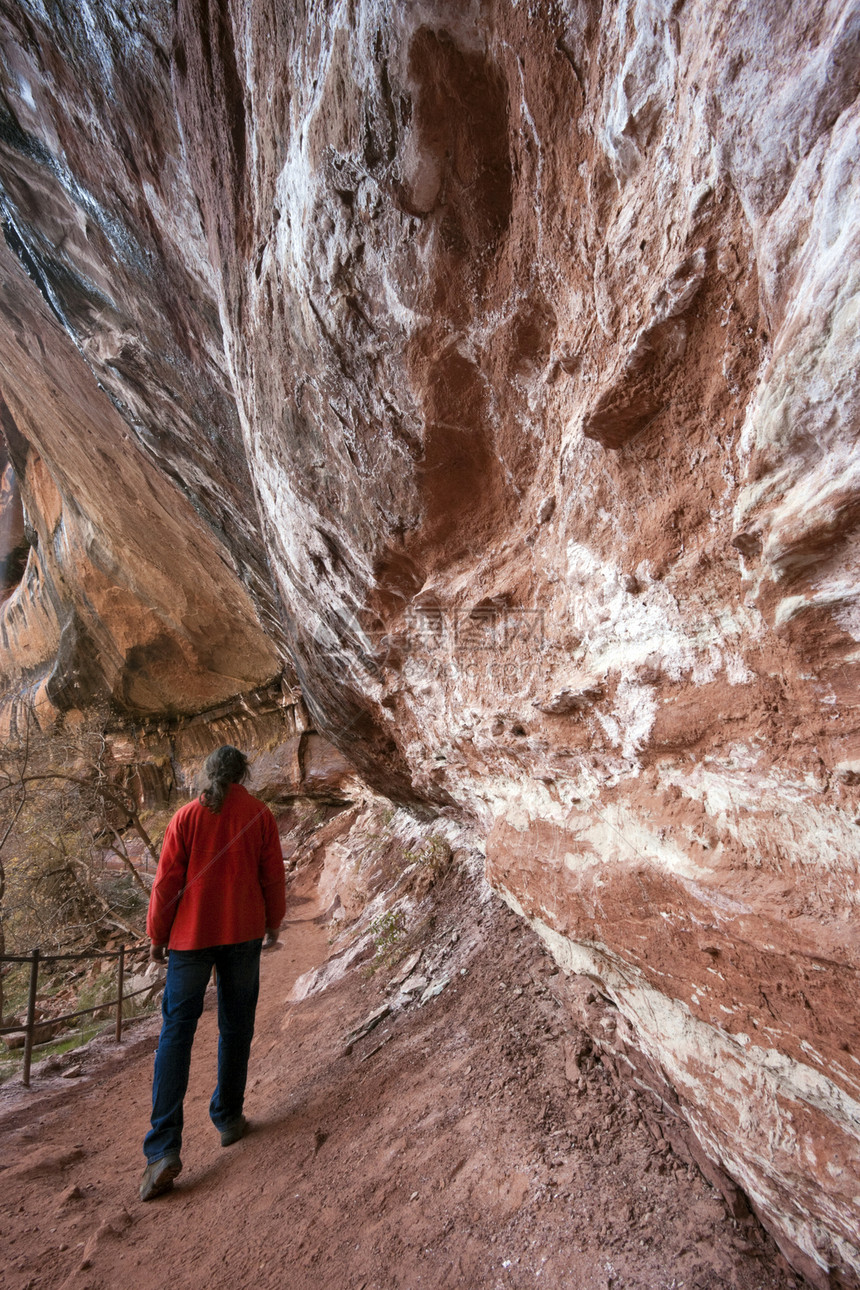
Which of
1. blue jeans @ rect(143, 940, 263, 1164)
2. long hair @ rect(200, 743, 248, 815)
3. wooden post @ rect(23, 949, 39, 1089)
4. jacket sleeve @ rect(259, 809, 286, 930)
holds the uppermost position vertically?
long hair @ rect(200, 743, 248, 815)

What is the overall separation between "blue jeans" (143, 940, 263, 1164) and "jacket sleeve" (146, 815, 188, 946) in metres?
0.11

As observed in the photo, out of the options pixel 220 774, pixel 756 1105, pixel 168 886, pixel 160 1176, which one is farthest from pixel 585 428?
pixel 160 1176

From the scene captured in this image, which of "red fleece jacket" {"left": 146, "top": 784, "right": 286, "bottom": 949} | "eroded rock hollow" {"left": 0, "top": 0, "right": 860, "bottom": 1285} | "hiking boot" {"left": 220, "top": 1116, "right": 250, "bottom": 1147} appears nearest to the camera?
"eroded rock hollow" {"left": 0, "top": 0, "right": 860, "bottom": 1285}

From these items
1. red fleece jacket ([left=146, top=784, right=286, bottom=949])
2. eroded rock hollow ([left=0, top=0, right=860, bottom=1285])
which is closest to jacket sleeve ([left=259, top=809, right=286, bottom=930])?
red fleece jacket ([left=146, top=784, right=286, bottom=949])

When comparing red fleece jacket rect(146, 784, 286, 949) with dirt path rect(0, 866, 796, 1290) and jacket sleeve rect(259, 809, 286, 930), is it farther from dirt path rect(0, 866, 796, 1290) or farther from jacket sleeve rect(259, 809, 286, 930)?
dirt path rect(0, 866, 796, 1290)

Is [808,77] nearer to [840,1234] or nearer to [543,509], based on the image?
[543,509]

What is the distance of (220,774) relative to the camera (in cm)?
288

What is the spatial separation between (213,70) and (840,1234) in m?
5.17

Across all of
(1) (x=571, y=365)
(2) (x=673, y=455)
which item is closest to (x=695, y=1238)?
(2) (x=673, y=455)

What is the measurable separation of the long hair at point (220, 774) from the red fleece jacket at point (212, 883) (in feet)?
0.11

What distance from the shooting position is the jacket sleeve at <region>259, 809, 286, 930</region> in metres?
2.92

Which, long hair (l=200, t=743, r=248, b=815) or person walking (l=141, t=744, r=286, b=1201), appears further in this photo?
long hair (l=200, t=743, r=248, b=815)

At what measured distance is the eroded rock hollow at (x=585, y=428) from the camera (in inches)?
51.7

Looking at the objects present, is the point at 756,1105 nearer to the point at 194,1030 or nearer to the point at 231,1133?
the point at 194,1030
